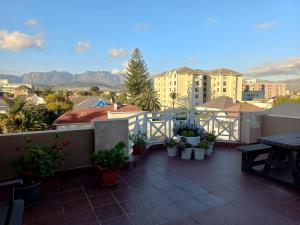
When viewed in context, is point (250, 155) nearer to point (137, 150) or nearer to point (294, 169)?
point (294, 169)

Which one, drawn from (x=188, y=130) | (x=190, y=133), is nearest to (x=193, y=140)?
(x=190, y=133)

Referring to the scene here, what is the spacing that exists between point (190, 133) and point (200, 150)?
52 centimetres

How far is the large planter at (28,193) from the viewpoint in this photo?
2352 millimetres

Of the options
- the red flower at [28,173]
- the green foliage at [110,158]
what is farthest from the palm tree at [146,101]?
the red flower at [28,173]

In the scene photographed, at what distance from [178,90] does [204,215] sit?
55.0 meters

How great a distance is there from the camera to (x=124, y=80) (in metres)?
33.6

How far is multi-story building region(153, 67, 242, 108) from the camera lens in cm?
5628

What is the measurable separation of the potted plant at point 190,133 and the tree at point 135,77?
28.5 metres

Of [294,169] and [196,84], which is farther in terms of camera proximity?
[196,84]

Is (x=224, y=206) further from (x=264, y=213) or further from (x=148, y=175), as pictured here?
(x=148, y=175)

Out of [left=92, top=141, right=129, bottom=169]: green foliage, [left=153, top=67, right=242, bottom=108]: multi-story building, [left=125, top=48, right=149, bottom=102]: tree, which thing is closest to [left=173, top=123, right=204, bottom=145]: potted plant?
[left=92, top=141, right=129, bottom=169]: green foliage

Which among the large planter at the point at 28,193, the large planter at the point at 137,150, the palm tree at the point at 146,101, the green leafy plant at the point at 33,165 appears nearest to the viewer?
the large planter at the point at 28,193

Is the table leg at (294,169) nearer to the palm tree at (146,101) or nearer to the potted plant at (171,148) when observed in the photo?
the potted plant at (171,148)

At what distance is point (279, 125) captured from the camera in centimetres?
495
